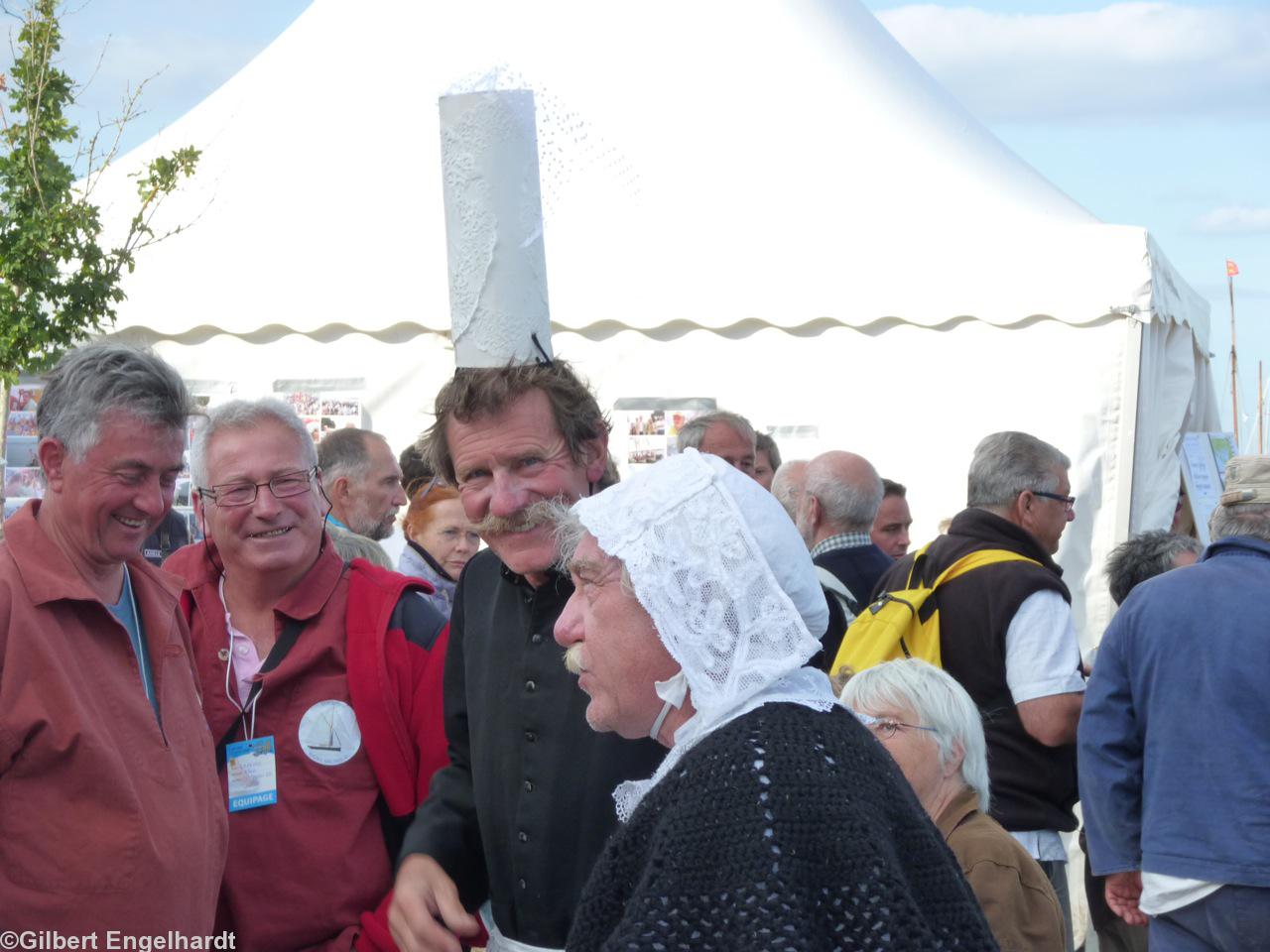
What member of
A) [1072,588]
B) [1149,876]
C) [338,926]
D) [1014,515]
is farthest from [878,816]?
[1072,588]

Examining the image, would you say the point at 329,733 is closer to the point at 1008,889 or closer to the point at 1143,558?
the point at 1008,889

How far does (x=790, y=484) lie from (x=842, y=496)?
697 mm

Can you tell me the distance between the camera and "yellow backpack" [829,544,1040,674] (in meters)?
3.94

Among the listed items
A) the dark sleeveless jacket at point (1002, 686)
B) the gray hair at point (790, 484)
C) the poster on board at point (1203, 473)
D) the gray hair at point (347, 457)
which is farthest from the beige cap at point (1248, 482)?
the gray hair at point (347, 457)

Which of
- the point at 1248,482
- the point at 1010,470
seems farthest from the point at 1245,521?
the point at 1010,470

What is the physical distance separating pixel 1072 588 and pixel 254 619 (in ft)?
13.8

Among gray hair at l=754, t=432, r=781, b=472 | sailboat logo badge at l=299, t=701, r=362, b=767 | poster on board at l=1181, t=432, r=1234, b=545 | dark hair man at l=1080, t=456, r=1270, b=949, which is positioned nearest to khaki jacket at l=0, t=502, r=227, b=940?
sailboat logo badge at l=299, t=701, r=362, b=767

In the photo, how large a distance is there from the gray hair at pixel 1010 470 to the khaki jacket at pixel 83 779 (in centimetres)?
275

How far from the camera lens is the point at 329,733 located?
8.85ft

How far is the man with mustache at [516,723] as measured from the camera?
2330 millimetres

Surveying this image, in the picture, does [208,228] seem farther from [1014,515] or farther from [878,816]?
[878,816]

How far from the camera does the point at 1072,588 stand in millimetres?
6008

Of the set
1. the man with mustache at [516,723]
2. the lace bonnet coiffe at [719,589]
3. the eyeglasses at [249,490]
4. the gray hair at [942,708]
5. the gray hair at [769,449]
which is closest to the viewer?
the lace bonnet coiffe at [719,589]

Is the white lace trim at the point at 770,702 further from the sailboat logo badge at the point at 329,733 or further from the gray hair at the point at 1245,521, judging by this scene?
the gray hair at the point at 1245,521
